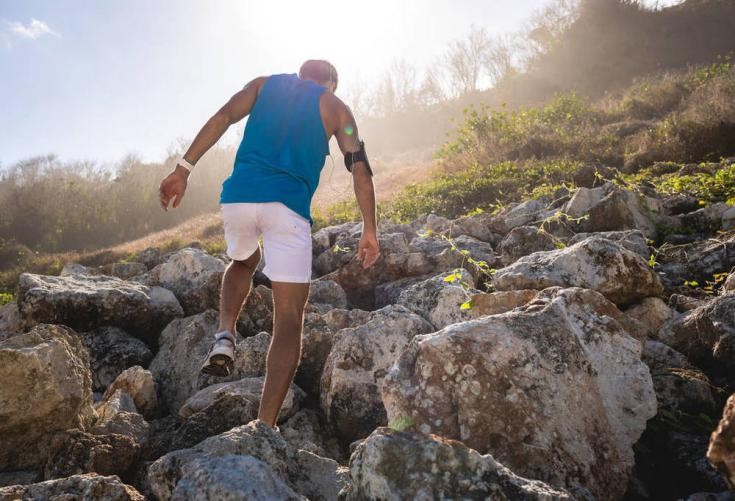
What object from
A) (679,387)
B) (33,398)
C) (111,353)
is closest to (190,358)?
(111,353)

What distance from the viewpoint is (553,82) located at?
1105 inches

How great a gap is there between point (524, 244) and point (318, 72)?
265 centimetres

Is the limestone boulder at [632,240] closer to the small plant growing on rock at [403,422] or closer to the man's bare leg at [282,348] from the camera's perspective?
the man's bare leg at [282,348]

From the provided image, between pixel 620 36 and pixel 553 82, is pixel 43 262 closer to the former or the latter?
pixel 553 82

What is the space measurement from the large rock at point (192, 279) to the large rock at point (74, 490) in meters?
2.94

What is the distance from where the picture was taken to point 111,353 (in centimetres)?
398

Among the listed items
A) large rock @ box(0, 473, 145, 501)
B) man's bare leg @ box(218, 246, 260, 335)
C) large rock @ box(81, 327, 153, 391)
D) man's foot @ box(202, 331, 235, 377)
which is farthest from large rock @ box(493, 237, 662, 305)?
large rock @ box(81, 327, 153, 391)

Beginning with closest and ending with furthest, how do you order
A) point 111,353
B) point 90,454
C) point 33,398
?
1. point 90,454
2. point 33,398
3. point 111,353

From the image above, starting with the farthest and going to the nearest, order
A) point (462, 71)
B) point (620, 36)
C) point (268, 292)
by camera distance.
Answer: point (462, 71) < point (620, 36) < point (268, 292)

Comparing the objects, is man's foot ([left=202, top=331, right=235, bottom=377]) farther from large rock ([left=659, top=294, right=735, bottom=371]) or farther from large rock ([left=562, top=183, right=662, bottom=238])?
large rock ([left=562, top=183, right=662, bottom=238])

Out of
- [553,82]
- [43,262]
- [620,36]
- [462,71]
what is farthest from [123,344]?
[462,71]

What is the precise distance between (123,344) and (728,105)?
12178mm

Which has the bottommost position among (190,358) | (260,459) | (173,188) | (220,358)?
(190,358)

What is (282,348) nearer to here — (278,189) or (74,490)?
(278,189)
